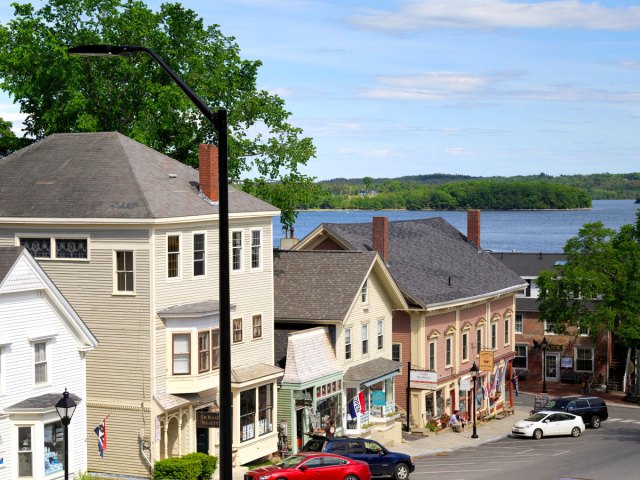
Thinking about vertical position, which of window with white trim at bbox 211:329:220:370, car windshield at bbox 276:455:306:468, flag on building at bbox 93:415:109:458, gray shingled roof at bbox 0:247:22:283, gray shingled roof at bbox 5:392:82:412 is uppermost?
gray shingled roof at bbox 0:247:22:283

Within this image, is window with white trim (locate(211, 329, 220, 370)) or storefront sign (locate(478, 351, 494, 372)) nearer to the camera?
window with white trim (locate(211, 329, 220, 370))

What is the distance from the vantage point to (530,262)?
8869 cm

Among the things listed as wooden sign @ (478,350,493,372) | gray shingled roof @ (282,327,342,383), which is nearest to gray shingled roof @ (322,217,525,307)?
wooden sign @ (478,350,493,372)

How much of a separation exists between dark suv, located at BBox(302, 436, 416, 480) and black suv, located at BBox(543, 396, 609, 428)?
23681 mm

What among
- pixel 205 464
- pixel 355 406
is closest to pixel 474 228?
pixel 355 406

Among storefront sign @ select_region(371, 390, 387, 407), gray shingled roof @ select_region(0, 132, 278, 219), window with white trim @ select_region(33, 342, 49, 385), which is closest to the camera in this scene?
window with white trim @ select_region(33, 342, 49, 385)

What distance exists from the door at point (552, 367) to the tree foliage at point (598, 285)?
9.08m

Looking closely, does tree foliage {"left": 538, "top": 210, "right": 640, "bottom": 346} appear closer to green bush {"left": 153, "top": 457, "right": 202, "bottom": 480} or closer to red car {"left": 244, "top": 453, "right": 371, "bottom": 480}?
red car {"left": 244, "top": 453, "right": 371, "bottom": 480}

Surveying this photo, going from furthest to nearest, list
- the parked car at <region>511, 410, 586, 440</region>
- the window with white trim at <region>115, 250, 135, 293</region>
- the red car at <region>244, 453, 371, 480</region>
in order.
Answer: the parked car at <region>511, 410, 586, 440</region> < the window with white trim at <region>115, 250, 135, 293</region> < the red car at <region>244, 453, 371, 480</region>

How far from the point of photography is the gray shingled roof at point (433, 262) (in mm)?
58875

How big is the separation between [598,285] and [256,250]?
34.1 meters

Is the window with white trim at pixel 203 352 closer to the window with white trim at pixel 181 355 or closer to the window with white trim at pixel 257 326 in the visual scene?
the window with white trim at pixel 181 355

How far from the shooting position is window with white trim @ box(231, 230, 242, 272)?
1683 inches

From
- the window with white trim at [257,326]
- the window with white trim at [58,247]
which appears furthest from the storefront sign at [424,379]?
the window with white trim at [58,247]
